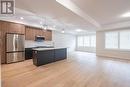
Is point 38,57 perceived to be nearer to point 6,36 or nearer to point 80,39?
point 6,36

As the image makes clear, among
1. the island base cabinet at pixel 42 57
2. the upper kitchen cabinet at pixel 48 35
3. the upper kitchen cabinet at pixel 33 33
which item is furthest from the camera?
the upper kitchen cabinet at pixel 48 35

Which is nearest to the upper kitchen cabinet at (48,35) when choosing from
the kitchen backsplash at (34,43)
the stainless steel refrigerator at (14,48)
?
the kitchen backsplash at (34,43)

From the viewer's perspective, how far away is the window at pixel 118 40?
26.1 ft

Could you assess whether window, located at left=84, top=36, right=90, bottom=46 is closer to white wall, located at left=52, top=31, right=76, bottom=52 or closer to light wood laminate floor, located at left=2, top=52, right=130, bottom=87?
white wall, located at left=52, top=31, right=76, bottom=52

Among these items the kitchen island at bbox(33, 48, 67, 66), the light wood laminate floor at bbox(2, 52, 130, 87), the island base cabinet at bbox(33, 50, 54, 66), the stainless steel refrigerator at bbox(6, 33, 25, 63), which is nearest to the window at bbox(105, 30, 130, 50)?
the light wood laminate floor at bbox(2, 52, 130, 87)

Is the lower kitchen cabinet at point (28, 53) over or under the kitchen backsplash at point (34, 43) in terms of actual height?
under

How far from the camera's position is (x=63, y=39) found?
1235 cm

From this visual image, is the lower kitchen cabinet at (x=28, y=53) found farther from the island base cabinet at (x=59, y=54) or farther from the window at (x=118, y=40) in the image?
the window at (x=118, y=40)

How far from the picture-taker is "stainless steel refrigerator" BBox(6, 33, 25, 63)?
18.7 feet

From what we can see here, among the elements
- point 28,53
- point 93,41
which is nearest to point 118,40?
point 93,41

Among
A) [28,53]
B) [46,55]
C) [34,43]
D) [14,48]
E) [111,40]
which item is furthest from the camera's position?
[111,40]

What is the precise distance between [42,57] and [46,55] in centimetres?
33

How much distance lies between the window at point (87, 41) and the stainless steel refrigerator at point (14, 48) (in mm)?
9242

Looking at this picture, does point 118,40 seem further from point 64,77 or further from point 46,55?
point 64,77
